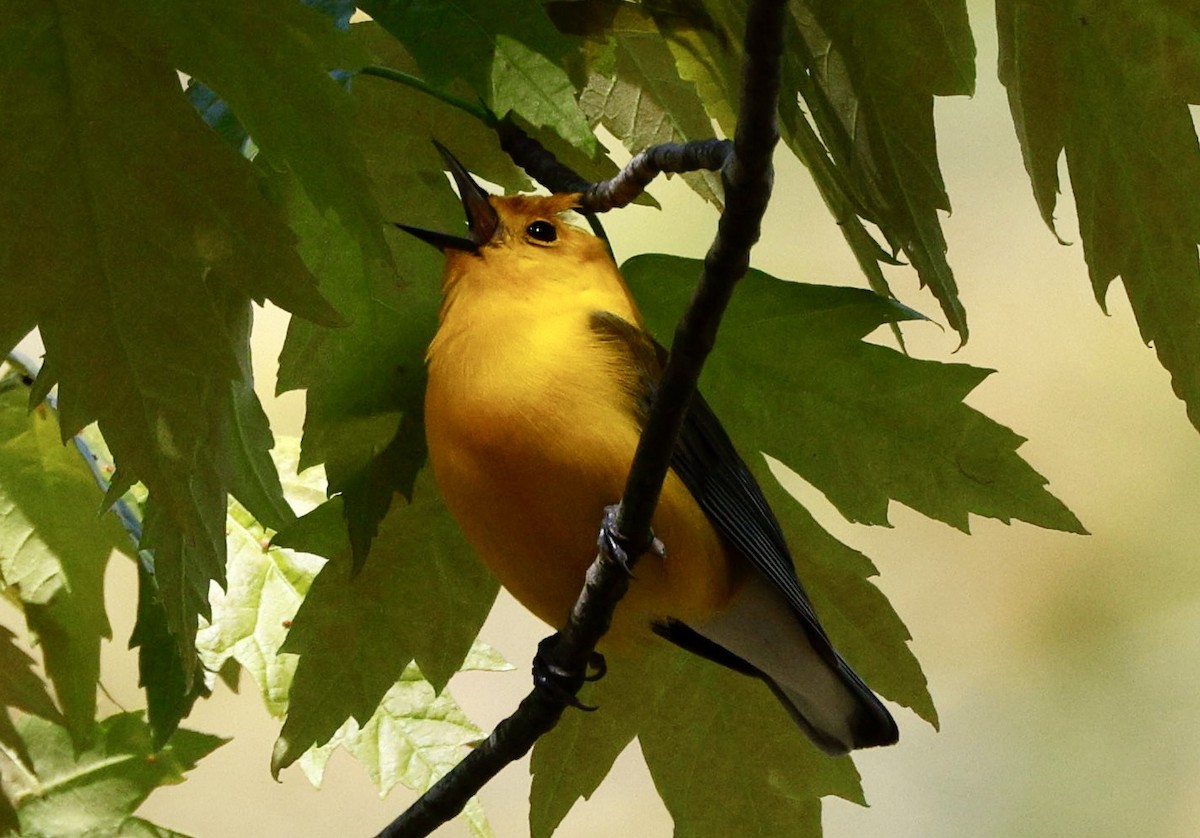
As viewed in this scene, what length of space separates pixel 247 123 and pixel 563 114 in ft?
0.41

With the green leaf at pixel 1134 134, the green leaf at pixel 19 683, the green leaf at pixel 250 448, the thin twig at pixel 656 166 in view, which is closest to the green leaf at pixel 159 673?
the green leaf at pixel 19 683

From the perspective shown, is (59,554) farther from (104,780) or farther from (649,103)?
(649,103)

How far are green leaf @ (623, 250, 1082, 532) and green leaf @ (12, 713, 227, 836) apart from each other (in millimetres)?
492

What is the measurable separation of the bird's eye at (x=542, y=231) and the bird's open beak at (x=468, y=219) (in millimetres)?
22

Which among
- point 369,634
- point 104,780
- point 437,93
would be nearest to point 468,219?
point 437,93

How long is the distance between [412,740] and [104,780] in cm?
25

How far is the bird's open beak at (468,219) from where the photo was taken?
26.2 inches

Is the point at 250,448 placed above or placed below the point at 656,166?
below

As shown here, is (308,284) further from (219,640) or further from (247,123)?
(219,640)

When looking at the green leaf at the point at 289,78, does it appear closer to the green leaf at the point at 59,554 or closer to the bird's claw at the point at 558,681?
the bird's claw at the point at 558,681

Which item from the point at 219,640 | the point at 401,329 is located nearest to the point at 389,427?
the point at 401,329

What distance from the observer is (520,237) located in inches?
31.8

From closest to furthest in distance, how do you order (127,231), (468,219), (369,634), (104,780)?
(127,231) → (369,634) → (468,219) → (104,780)

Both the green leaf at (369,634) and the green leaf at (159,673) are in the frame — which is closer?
the green leaf at (369,634)
